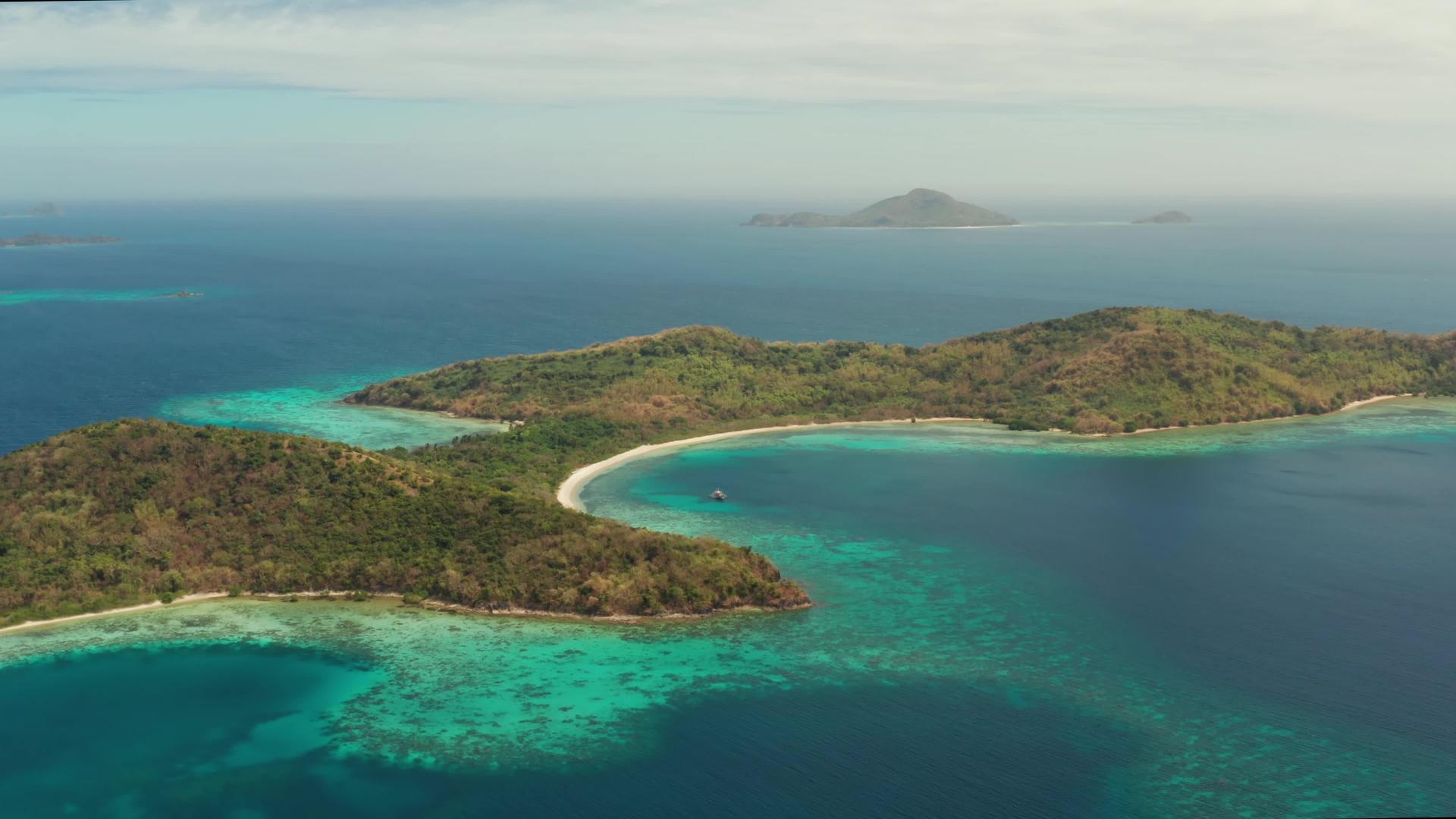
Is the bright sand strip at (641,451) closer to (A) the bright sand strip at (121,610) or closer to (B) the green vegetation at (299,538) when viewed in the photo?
(B) the green vegetation at (299,538)

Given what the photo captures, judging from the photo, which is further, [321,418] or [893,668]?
[321,418]

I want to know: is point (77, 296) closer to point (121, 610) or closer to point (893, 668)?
point (121, 610)

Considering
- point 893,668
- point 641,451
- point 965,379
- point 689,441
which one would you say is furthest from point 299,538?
point 965,379

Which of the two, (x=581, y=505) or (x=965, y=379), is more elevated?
(x=965, y=379)

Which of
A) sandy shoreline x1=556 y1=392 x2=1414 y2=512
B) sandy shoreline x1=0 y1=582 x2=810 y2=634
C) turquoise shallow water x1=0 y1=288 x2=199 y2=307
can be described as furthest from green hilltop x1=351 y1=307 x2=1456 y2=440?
turquoise shallow water x1=0 y1=288 x2=199 y2=307

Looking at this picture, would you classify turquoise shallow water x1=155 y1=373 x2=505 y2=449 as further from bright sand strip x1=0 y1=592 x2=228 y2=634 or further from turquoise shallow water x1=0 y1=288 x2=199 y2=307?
turquoise shallow water x1=0 y1=288 x2=199 y2=307

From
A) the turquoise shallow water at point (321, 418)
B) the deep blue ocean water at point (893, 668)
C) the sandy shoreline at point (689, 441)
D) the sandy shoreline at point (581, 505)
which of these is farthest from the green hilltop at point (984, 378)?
the deep blue ocean water at point (893, 668)
